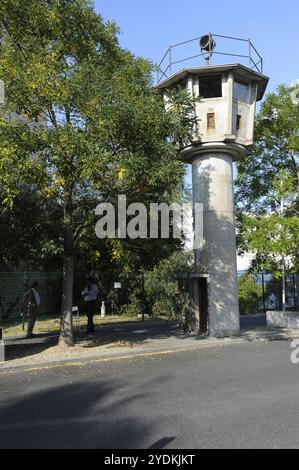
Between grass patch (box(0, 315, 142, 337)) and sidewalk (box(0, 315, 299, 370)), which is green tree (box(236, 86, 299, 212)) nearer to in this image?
sidewalk (box(0, 315, 299, 370))

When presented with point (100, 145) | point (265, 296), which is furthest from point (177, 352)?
point (265, 296)

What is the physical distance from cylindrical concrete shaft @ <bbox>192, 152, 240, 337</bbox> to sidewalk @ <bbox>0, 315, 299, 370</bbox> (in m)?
0.82

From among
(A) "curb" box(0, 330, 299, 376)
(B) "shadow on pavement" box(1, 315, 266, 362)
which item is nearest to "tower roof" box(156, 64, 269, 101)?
(B) "shadow on pavement" box(1, 315, 266, 362)

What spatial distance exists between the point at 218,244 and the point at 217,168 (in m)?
2.46

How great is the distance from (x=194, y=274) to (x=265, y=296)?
10794 mm

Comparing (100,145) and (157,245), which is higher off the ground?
(100,145)

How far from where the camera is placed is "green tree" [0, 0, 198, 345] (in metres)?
10.6

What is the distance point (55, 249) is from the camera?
13.2 m

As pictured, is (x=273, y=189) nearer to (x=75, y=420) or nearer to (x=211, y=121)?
(x=211, y=121)

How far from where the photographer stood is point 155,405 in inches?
285

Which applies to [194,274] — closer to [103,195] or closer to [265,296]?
[103,195]

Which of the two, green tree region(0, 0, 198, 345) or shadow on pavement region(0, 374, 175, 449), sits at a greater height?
green tree region(0, 0, 198, 345)

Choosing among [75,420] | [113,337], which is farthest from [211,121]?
[75,420]

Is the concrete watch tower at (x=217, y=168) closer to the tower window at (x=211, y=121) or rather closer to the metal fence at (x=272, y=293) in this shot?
the tower window at (x=211, y=121)
